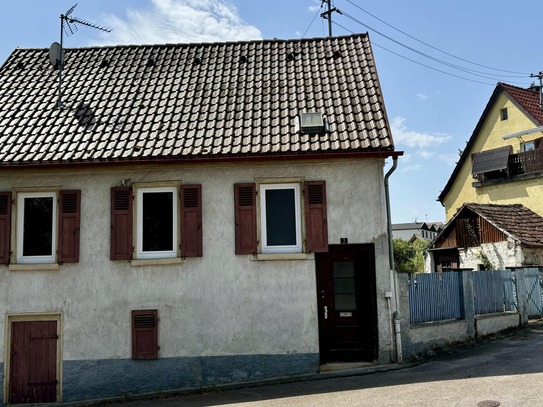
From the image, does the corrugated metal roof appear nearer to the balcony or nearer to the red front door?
the balcony

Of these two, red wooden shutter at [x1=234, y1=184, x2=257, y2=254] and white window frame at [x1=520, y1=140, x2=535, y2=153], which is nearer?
red wooden shutter at [x1=234, y1=184, x2=257, y2=254]

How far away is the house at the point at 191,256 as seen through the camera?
1097 centimetres

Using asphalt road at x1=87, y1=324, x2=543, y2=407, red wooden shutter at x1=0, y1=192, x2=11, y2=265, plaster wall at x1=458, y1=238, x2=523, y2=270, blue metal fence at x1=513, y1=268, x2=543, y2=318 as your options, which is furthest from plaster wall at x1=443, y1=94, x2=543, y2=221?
red wooden shutter at x1=0, y1=192, x2=11, y2=265

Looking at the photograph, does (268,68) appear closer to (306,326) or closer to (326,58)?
(326,58)

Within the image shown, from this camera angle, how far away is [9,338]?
11180 millimetres

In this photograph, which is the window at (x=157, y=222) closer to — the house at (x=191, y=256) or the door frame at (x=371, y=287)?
the house at (x=191, y=256)

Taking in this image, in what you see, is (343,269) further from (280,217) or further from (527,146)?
(527,146)

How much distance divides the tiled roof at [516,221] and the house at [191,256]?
1186 centimetres

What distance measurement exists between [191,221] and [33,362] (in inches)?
167

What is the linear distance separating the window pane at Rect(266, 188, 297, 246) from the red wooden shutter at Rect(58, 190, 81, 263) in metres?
3.92

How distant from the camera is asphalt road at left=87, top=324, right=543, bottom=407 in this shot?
831 centimetres

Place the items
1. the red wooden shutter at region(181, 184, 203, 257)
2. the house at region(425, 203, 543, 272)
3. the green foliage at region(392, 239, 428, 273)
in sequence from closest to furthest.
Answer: the red wooden shutter at region(181, 184, 203, 257), the house at region(425, 203, 543, 272), the green foliage at region(392, 239, 428, 273)

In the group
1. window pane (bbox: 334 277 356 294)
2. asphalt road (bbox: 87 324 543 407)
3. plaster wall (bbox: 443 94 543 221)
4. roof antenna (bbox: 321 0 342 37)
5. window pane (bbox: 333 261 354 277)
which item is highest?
roof antenna (bbox: 321 0 342 37)

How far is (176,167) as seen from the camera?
1146 centimetres
